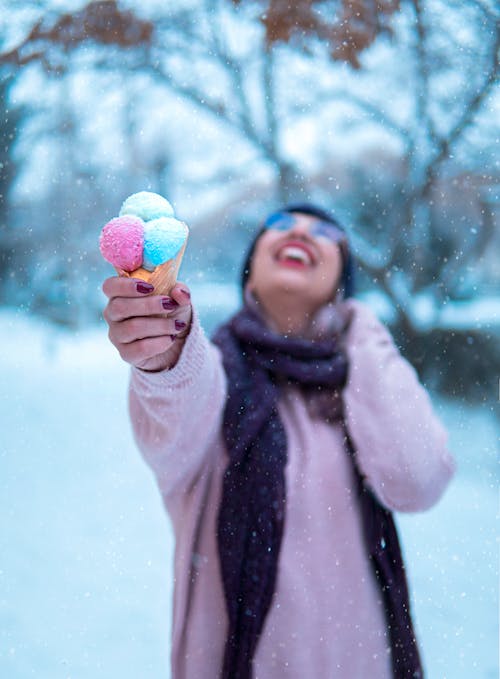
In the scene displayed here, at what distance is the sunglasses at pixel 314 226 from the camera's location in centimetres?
45

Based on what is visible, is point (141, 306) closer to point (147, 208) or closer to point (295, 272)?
point (147, 208)

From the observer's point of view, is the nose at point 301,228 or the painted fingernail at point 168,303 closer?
the painted fingernail at point 168,303

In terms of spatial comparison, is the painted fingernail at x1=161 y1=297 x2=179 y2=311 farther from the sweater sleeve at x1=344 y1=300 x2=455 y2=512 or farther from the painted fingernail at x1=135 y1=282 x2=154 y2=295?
the sweater sleeve at x1=344 y1=300 x2=455 y2=512

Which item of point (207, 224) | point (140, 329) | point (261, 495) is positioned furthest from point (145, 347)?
point (207, 224)

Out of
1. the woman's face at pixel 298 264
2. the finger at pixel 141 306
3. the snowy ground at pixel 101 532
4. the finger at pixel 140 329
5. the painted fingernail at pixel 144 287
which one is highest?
the woman's face at pixel 298 264

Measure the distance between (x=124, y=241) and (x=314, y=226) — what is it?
0.79ft

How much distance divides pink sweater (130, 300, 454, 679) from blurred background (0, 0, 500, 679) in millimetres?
182

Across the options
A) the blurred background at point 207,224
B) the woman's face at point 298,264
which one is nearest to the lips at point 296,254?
the woman's face at point 298,264

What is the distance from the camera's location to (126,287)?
25 cm

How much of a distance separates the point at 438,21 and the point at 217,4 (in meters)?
0.21

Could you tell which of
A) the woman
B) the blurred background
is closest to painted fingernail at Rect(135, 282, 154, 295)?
the woman

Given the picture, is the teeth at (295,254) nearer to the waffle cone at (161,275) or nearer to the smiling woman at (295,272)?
the smiling woman at (295,272)

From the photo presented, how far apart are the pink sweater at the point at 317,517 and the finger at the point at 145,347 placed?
105mm

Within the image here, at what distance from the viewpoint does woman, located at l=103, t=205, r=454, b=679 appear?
1.26 feet
